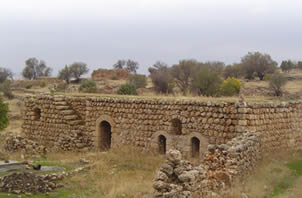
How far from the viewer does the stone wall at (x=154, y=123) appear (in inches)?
516

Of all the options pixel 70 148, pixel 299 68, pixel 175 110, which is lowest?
pixel 70 148

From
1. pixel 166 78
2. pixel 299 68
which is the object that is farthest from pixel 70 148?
pixel 299 68

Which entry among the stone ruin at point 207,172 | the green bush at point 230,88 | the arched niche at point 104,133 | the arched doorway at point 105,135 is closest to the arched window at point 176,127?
the arched niche at point 104,133

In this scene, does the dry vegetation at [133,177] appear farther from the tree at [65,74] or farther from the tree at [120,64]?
the tree at [120,64]

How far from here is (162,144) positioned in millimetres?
15375

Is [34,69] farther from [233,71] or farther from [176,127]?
[176,127]

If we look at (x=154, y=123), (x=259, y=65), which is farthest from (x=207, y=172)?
(x=259, y=65)

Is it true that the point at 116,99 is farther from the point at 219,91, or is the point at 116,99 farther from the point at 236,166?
the point at 219,91

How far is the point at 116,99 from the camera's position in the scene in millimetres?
16312

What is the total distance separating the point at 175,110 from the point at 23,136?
347 inches

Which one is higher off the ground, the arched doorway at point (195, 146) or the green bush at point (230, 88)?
the green bush at point (230, 88)

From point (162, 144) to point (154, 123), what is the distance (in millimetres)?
933

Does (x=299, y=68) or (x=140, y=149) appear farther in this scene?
(x=299, y=68)

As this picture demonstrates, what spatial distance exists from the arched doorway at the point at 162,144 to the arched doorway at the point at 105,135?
3.12 m
